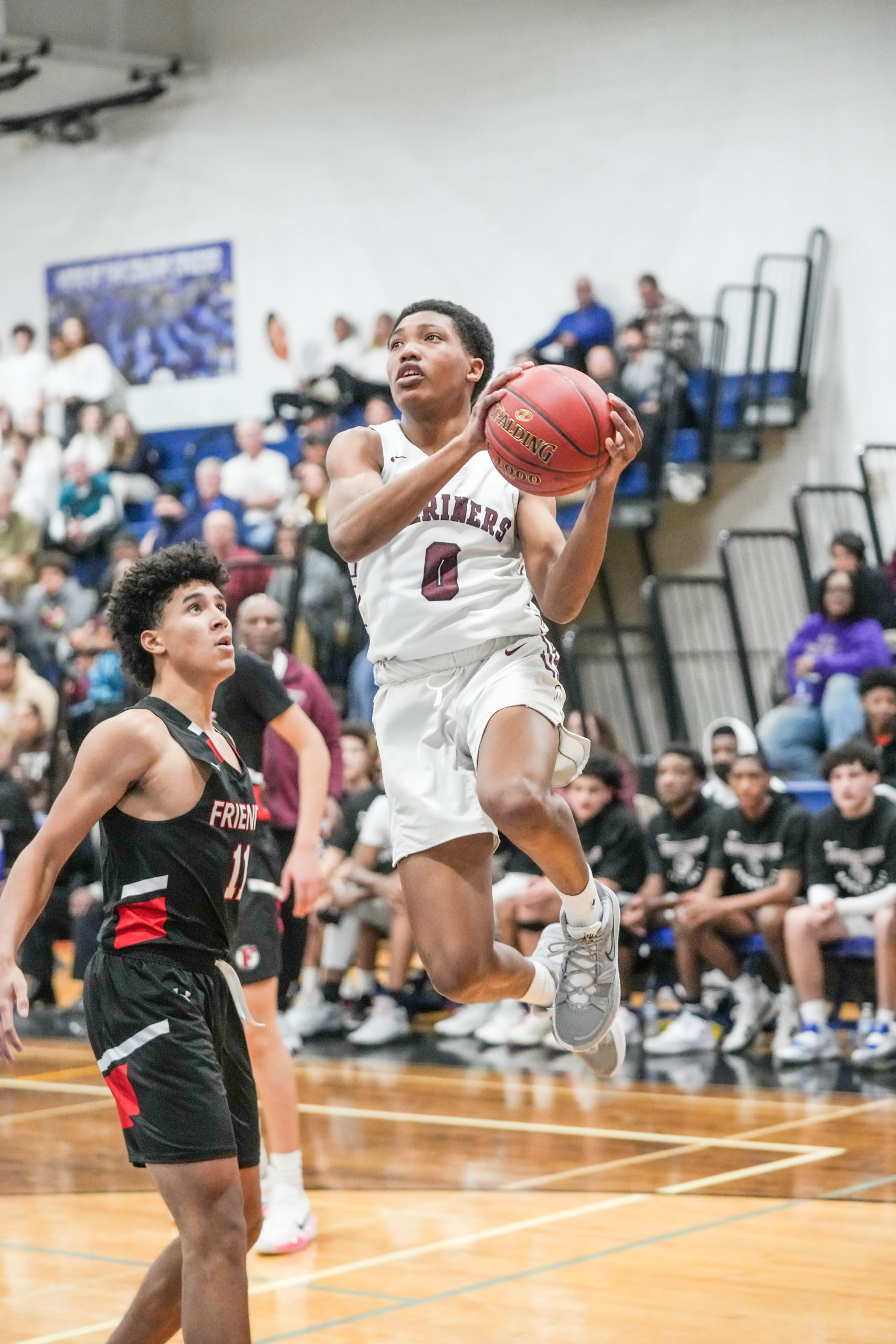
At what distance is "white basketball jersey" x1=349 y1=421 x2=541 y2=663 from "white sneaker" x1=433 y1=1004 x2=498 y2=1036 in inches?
185

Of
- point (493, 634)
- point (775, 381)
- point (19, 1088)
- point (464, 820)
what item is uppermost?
point (775, 381)

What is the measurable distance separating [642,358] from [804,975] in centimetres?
557

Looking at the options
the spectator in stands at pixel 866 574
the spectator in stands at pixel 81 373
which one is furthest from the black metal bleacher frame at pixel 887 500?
the spectator in stands at pixel 81 373

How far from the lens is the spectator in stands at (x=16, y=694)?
11.5 meters

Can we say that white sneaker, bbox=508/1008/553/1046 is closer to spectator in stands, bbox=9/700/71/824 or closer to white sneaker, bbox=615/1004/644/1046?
white sneaker, bbox=615/1004/644/1046

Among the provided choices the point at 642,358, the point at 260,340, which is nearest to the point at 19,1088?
the point at 642,358

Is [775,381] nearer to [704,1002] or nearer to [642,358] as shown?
[642,358]

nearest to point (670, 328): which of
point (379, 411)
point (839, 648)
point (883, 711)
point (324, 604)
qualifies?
point (379, 411)

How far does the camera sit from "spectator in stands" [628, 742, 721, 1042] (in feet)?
26.2

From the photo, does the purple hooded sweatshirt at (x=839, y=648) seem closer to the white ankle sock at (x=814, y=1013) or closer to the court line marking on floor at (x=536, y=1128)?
the white ankle sock at (x=814, y=1013)

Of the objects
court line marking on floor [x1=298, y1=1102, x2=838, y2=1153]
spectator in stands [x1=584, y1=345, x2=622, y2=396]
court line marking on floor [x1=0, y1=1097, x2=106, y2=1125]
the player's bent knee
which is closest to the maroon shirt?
court line marking on floor [x1=298, y1=1102, x2=838, y2=1153]

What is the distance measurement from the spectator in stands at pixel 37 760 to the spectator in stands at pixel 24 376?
5.68 m

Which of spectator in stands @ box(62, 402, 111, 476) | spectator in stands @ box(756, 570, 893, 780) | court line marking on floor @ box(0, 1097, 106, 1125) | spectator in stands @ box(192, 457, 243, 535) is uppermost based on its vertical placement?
spectator in stands @ box(62, 402, 111, 476)

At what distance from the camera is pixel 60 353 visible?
16031 millimetres
